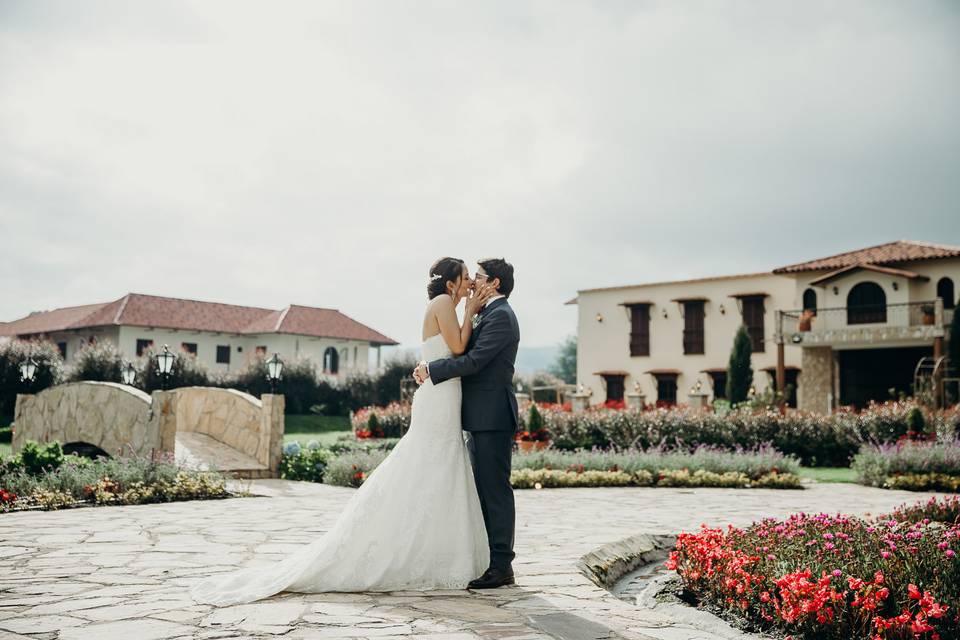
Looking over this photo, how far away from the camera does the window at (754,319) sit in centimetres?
3247

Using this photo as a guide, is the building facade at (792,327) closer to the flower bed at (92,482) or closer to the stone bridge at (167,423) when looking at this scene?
the stone bridge at (167,423)

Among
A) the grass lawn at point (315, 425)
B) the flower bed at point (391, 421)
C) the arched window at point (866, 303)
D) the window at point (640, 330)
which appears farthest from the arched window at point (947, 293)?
the grass lawn at point (315, 425)

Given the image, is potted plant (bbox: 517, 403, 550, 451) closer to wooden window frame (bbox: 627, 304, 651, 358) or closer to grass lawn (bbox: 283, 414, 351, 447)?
grass lawn (bbox: 283, 414, 351, 447)

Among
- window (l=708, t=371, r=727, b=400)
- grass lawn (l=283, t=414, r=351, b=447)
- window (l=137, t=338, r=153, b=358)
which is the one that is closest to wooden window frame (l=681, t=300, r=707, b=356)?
window (l=708, t=371, r=727, b=400)

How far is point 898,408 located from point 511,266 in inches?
651

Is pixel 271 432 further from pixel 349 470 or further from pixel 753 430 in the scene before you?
pixel 753 430

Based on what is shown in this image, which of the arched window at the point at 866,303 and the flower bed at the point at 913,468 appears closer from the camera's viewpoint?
the flower bed at the point at 913,468

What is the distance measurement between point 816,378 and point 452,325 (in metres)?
28.7

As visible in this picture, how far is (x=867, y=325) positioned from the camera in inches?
1168

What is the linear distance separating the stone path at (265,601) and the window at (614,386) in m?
25.6

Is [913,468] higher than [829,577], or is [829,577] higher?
[829,577]

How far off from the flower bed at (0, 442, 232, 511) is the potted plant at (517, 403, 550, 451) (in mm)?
7479

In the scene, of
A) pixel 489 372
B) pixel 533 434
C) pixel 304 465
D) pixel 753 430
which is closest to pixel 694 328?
pixel 753 430

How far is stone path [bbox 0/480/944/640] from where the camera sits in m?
4.04
